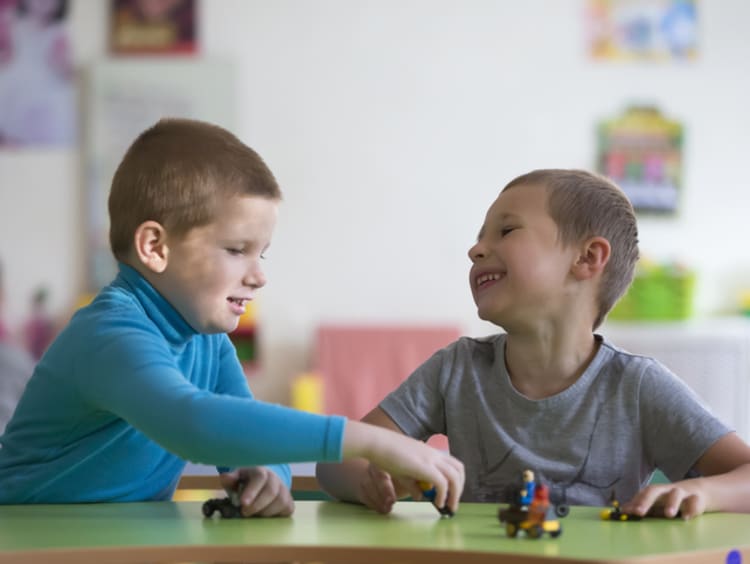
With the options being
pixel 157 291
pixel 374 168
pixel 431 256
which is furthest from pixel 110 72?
pixel 157 291

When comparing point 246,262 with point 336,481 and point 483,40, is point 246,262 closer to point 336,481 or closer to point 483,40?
point 336,481

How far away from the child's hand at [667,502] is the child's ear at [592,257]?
417 millimetres

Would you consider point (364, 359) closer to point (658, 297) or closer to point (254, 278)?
point (658, 297)

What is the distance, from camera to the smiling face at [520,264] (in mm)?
1561

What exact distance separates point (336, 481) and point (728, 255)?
401 centimetres

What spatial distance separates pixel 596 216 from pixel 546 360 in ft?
0.74

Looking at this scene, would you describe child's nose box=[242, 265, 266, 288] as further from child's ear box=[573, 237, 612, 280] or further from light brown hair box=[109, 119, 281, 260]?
child's ear box=[573, 237, 612, 280]

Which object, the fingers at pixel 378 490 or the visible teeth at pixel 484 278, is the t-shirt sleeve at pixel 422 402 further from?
the fingers at pixel 378 490

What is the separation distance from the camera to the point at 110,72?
4.87m

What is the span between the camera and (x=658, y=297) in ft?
15.4

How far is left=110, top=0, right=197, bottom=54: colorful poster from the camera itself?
192 inches

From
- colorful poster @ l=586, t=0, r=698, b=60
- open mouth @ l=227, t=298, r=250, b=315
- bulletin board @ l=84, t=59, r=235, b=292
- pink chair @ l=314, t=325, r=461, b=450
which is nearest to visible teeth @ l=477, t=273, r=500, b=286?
open mouth @ l=227, t=298, r=250, b=315

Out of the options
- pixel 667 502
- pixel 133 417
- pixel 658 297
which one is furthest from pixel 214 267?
pixel 658 297

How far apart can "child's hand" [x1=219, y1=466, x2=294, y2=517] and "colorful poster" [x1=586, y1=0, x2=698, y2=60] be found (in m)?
4.07
